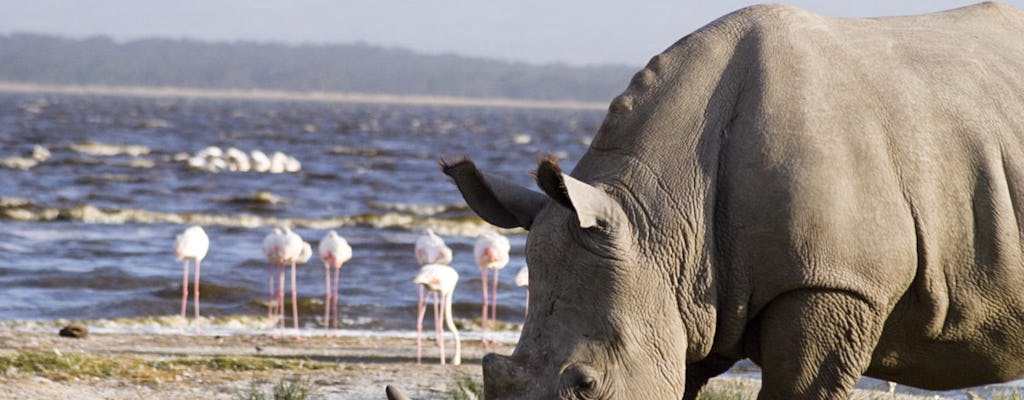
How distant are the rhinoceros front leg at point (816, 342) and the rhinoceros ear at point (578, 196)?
640mm

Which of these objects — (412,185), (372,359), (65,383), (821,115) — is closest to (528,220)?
(821,115)

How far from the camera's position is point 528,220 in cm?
532

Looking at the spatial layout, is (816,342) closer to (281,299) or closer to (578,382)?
(578,382)

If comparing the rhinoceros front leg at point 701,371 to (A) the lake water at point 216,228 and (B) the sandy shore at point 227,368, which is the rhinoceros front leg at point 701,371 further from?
(A) the lake water at point 216,228

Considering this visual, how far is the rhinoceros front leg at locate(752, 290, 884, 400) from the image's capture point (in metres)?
4.96

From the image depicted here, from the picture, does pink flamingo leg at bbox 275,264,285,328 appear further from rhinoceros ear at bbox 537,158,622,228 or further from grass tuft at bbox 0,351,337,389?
rhinoceros ear at bbox 537,158,622,228

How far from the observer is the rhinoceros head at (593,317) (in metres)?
4.82

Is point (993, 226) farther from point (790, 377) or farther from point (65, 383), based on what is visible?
point (65, 383)

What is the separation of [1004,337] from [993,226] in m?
0.42

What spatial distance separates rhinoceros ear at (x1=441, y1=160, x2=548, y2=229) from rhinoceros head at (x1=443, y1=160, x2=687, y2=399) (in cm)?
23

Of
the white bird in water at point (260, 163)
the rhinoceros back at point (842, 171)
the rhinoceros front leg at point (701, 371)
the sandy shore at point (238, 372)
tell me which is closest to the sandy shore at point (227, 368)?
the sandy shore at point (238, 372)

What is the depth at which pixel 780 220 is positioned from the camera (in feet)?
16.2

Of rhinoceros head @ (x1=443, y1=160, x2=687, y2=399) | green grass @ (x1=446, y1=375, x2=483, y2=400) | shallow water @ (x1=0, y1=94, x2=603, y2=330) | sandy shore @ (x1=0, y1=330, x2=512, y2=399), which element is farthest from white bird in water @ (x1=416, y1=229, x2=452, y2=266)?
rhinoceros head @ (x1=443, y1=160, x2=687, y2=399)

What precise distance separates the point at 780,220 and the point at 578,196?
691mm
